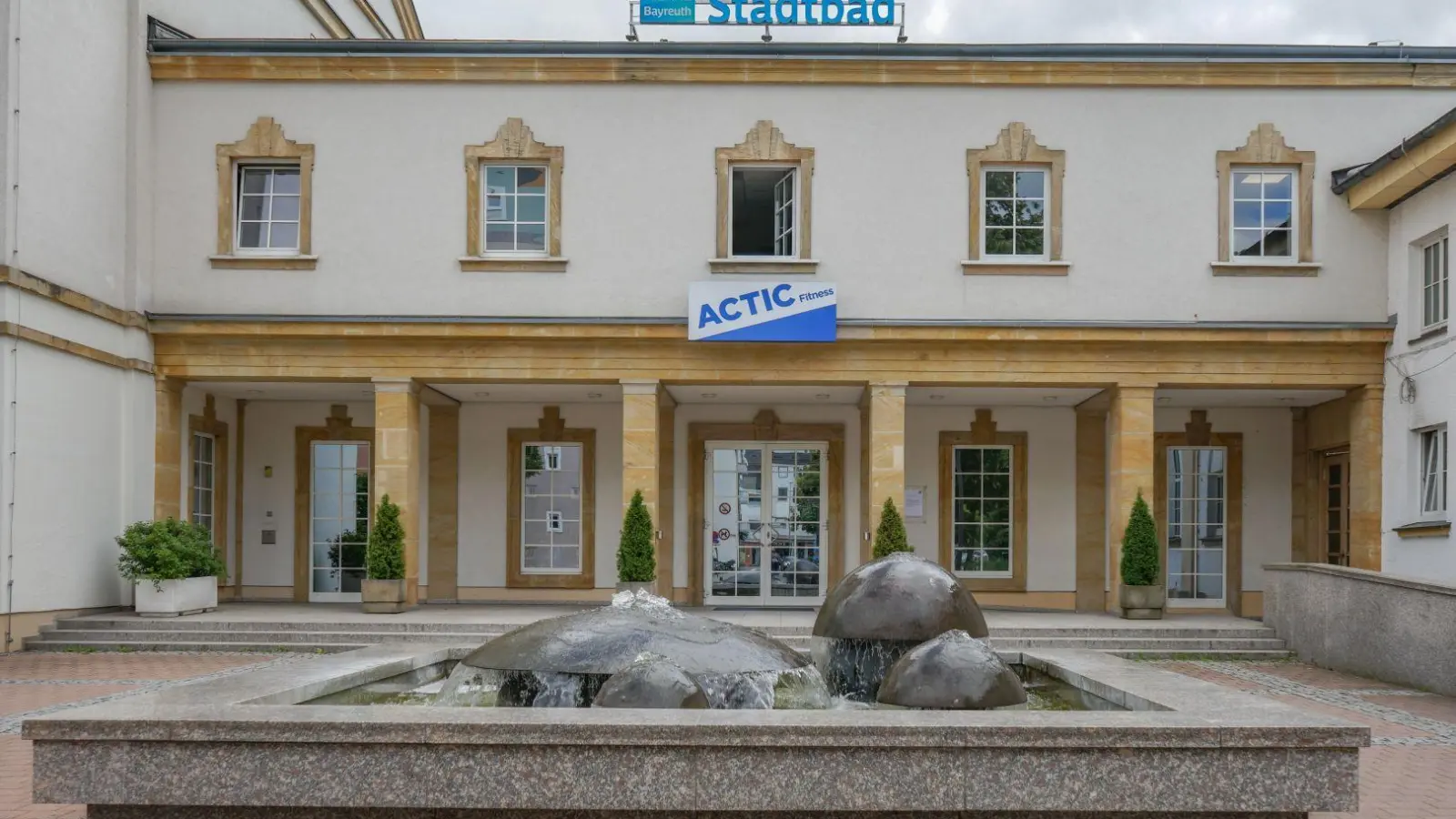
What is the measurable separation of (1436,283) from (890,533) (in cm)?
726

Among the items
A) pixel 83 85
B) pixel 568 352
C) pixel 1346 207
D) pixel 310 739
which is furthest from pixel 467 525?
pixel 310 739

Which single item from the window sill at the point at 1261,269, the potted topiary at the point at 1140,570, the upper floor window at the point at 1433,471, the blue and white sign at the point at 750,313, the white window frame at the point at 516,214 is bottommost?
the potted topiary at the point at 1140,570

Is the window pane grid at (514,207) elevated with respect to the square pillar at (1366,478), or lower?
elevated

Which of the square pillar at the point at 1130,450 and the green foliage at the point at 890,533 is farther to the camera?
the square pillar at the point at 1130,450

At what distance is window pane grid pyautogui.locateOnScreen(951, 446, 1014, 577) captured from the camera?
19.6 m

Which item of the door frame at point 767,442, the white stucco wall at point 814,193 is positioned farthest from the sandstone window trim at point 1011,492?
the white stucco wall at point 814,193

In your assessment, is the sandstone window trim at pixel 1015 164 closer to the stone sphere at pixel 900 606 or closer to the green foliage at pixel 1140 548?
the green foliage at pixel 1140 548

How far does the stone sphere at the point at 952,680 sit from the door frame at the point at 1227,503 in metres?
14.1

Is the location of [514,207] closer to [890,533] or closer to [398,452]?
[398,452]

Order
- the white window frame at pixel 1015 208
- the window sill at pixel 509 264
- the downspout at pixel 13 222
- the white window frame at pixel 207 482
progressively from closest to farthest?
the downspout at pixel 13 222 < the window sill at pixel 509 264 < the white window frame at pixel 1015 208 < the white window frame at pixel 207 482

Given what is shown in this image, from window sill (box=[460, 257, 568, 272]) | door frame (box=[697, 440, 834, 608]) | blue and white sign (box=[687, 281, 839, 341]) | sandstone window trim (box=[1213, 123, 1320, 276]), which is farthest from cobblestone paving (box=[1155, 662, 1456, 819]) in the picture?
window sill (box=[460, 257, 568, 272])

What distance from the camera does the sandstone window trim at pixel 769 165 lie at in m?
17.3

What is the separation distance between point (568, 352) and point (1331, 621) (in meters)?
9.45

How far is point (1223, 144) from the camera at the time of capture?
17.3 m
